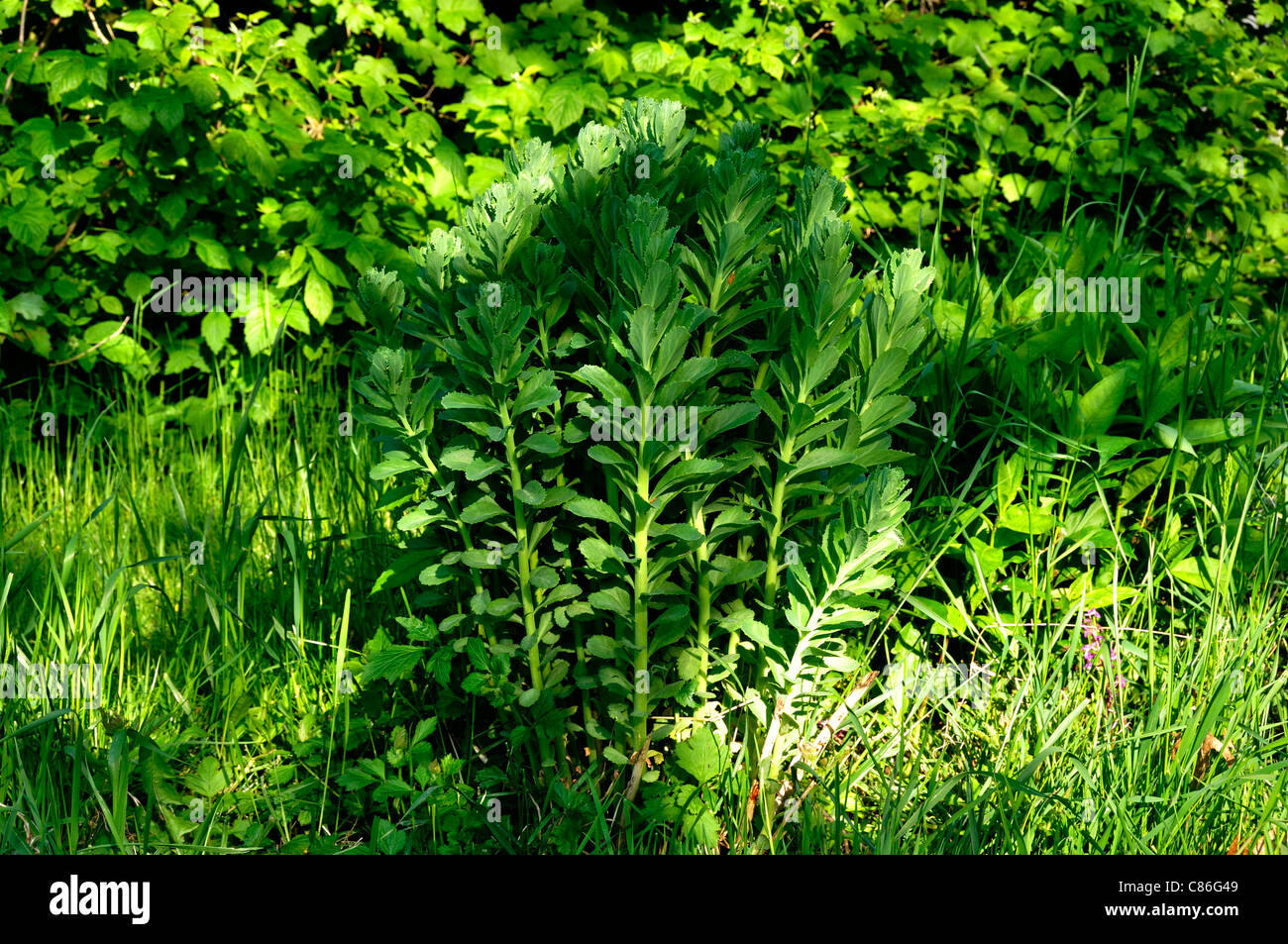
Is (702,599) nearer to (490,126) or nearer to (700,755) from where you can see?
(700,755)

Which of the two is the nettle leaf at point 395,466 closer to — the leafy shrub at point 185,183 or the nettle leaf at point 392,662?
the nettle leaf at point 392,662

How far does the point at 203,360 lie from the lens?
3.95 m

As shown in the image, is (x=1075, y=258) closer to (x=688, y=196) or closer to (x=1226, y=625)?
(x=1226, y=625)

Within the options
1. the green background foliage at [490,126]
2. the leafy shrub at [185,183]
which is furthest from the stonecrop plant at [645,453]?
the leafy shrub at [185,183]

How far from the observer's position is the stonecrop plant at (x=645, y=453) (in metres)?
1.89

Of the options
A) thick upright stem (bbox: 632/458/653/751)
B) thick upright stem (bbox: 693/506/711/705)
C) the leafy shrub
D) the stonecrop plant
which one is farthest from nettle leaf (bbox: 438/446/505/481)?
the leafy shrub

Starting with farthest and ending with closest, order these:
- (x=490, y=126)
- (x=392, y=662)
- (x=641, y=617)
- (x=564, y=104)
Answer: (x=490, y=126) < (x=564, y=104) < (x=392, y=662) < (x=641, y=617)

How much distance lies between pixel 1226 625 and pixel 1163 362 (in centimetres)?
70

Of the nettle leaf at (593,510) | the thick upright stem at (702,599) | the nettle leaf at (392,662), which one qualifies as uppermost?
the nettle leaf at (593,510)

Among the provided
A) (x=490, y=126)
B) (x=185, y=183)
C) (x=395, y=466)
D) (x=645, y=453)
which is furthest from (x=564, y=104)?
(x=645, y=453)

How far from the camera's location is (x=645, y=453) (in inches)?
72.7

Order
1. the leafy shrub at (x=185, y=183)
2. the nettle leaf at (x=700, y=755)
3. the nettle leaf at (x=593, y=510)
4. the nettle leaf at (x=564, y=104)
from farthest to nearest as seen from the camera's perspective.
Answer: the nettle leaf at (x=564, y=104)
the leafy shrub at (x=185, y=183)
the nettle leaf at (x=700, y=755)
the nettle leaf at (x=593, y=510)

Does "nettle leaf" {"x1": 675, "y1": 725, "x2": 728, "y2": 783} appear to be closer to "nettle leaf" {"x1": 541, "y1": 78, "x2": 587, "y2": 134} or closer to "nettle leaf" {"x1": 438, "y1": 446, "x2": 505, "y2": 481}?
"nettle leaf" {"x1": 438, "y1": 446, "x2": 505, "y2": 481}

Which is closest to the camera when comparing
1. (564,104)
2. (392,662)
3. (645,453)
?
(645,453)
